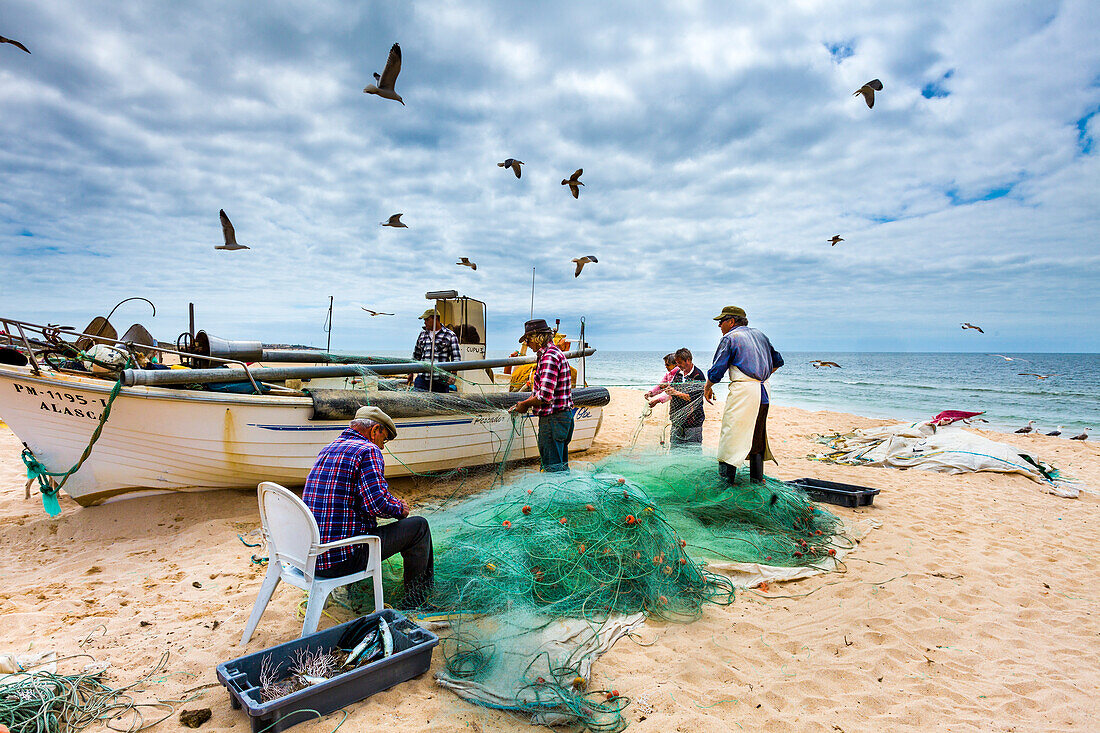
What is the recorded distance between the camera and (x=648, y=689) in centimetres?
287

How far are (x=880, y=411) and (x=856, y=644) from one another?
850 inches

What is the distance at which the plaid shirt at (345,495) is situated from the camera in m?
3.07

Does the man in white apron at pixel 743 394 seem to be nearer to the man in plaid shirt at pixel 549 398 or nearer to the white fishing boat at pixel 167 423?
the man in plaid shirt at pixel 549 398

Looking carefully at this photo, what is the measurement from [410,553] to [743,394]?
11.4ft

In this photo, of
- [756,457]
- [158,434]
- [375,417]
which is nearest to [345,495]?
[375,417]

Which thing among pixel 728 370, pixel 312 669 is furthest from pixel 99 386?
pixel 728 370

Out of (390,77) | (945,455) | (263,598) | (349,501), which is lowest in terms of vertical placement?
(263,598)

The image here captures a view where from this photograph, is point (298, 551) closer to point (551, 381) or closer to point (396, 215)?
point (551, 381)

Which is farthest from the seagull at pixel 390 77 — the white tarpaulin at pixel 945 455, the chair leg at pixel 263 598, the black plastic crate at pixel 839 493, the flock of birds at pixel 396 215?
the white tarpaulin at pixel 945 455

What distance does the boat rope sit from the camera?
16.5 feet

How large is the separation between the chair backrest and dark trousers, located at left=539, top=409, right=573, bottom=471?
125 inches

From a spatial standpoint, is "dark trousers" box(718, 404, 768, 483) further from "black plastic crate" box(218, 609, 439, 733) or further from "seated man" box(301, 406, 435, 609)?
"black plastic crate" box(218, 609, 439, 733)

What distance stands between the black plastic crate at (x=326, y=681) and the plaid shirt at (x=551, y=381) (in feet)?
9.84

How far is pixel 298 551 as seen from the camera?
2.98m
